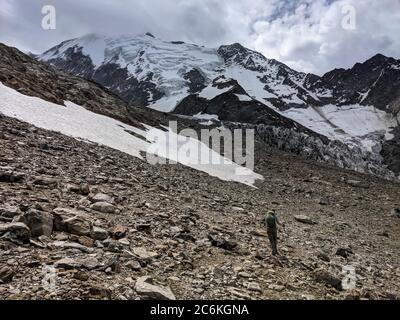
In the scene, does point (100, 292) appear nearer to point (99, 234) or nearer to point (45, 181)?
point (99, 234)

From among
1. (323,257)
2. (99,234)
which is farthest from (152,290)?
(323,257)

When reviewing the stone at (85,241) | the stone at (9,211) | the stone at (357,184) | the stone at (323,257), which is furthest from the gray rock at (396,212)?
the stone at (9,211)

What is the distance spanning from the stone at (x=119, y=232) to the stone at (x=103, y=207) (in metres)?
1.99

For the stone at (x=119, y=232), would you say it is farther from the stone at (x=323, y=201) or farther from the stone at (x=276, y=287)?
the stone at (x=323, y=201)

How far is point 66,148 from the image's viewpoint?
24953 mm

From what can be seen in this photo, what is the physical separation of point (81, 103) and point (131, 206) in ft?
111

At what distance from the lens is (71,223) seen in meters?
12.4

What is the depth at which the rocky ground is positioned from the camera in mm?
9961

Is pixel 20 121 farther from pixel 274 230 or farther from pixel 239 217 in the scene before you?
pixel 274 230

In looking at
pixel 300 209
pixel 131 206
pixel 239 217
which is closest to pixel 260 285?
pixel 131 206

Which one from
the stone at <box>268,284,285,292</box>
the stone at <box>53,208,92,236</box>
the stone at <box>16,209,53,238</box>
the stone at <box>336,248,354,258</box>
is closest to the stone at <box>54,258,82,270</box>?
the stone at <box>16,209,53,238</box>

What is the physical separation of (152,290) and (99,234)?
336cm

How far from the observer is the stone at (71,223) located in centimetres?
1227

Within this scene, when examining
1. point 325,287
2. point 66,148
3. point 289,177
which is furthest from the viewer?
point 289,177
